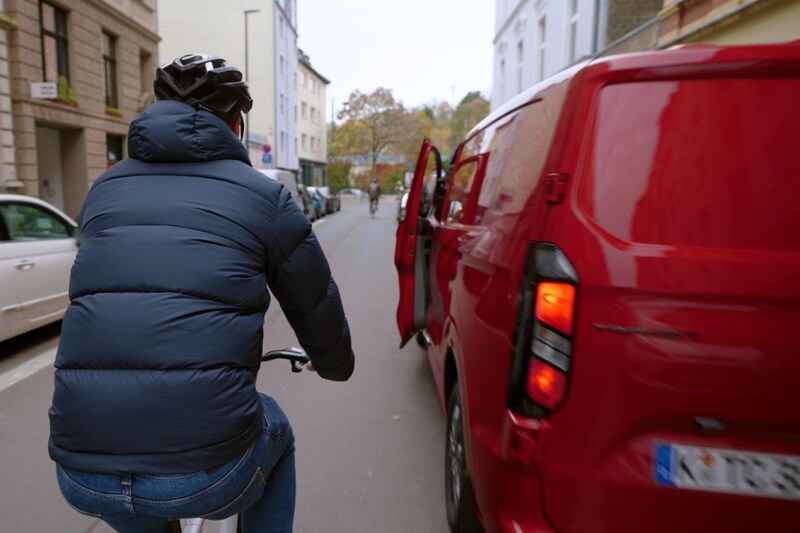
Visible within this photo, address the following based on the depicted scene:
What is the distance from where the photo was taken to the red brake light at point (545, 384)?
5.75 feet

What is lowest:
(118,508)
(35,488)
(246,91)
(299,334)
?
(35,488)

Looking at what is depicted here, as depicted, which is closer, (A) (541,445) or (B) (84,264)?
(B) (84,264)

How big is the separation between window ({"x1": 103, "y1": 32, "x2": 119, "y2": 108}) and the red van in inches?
789

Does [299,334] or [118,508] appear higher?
[299,334]

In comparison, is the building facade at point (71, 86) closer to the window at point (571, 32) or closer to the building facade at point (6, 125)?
the building facade at point (6, 125)

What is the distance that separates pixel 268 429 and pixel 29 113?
1596 cm

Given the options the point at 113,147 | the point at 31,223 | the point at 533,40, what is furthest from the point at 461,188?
the point at 113,147

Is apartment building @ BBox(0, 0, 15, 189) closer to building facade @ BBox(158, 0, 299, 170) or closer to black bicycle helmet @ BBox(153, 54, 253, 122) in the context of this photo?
black bicycle helmet @ BBox(153, 54, 253, 122)

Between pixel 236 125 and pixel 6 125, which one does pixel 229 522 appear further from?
pixel 6 125

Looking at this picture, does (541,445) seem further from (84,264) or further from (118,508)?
(84,264)

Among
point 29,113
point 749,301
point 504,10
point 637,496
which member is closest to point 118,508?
point 637,496

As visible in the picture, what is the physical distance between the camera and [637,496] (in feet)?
5.60

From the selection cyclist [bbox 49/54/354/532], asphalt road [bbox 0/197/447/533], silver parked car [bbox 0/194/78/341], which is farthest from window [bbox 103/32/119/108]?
cyclist [bbox 49/54/354/532]

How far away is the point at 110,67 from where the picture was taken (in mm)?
18953
